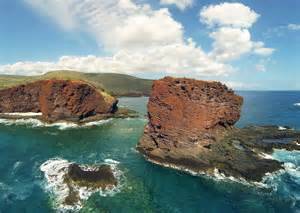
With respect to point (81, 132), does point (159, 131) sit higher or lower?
higher

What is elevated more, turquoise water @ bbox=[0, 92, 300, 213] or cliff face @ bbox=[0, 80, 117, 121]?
cliff face @ bbox=[0, 80, 117, 121]

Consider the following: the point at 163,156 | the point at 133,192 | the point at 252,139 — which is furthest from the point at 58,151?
the point at 252,139

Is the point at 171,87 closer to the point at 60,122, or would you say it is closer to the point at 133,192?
the point at 133,192

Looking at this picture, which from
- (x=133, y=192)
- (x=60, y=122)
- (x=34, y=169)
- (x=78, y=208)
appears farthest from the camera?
(x=60, y=122)

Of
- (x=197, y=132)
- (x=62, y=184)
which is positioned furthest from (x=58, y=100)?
(x=197, y=132)

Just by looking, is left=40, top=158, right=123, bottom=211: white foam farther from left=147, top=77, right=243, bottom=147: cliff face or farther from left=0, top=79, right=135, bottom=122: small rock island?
left=0, top=79, right=135, bottom=122: small rock island

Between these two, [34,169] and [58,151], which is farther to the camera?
[58,151]

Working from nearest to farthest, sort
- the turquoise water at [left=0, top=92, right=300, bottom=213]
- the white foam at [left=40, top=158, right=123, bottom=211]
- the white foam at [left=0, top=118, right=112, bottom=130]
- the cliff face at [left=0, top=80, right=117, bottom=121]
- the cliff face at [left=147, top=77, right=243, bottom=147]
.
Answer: the turquoise water at [left=0, top=92, right=300, bottom=213], the white foam at [left=40, top=158, right=123, bottom=211], the cliff face at [left=147, top=77, right=243, bottom=147], the white foam at [left=0, top=118, right=112, bottom=130], the cliff face at [left=0, top=80, right=117, bottom=121]

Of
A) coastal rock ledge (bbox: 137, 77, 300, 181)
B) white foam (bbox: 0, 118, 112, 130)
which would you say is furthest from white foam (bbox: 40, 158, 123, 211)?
white foam (bbox: 0, 118, 112, 130)
